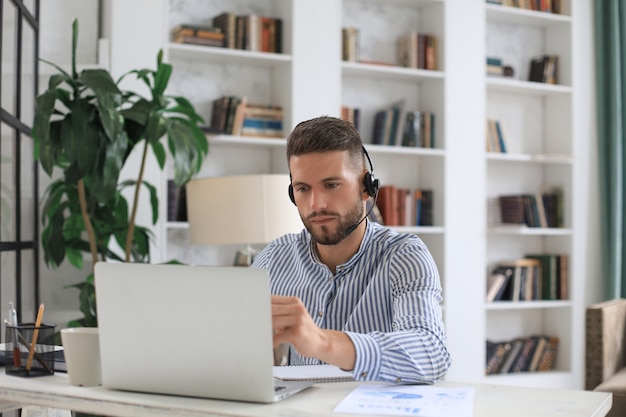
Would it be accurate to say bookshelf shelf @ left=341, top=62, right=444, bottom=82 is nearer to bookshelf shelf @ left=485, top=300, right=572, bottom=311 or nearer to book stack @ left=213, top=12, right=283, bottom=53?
book stack @ left=213, top=12, right=283, bottom=53

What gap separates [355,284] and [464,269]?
272cm

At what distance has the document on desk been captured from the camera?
1.29 metres

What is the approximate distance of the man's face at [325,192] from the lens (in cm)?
186

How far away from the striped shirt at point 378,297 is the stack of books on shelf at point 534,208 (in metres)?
2.90

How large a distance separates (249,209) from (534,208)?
2265 millimetres

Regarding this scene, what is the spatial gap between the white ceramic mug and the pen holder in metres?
0.14

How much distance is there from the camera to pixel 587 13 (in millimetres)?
5000

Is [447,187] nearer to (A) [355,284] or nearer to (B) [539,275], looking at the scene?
(B) [539,275]

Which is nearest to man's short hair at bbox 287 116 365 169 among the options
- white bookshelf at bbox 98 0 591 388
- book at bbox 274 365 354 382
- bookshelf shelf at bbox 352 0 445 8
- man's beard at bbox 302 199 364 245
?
man's beard at bbox 302 199 364 245

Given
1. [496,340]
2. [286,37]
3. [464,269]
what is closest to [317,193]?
[286,37]

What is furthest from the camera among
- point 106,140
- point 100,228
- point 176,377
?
point 100,228

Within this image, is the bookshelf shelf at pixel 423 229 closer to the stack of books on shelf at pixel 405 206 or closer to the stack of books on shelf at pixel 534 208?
the stack of books on shelf at pixel 405 206

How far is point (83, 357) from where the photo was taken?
57.9 inches

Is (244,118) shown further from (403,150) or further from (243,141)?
(403,150)
